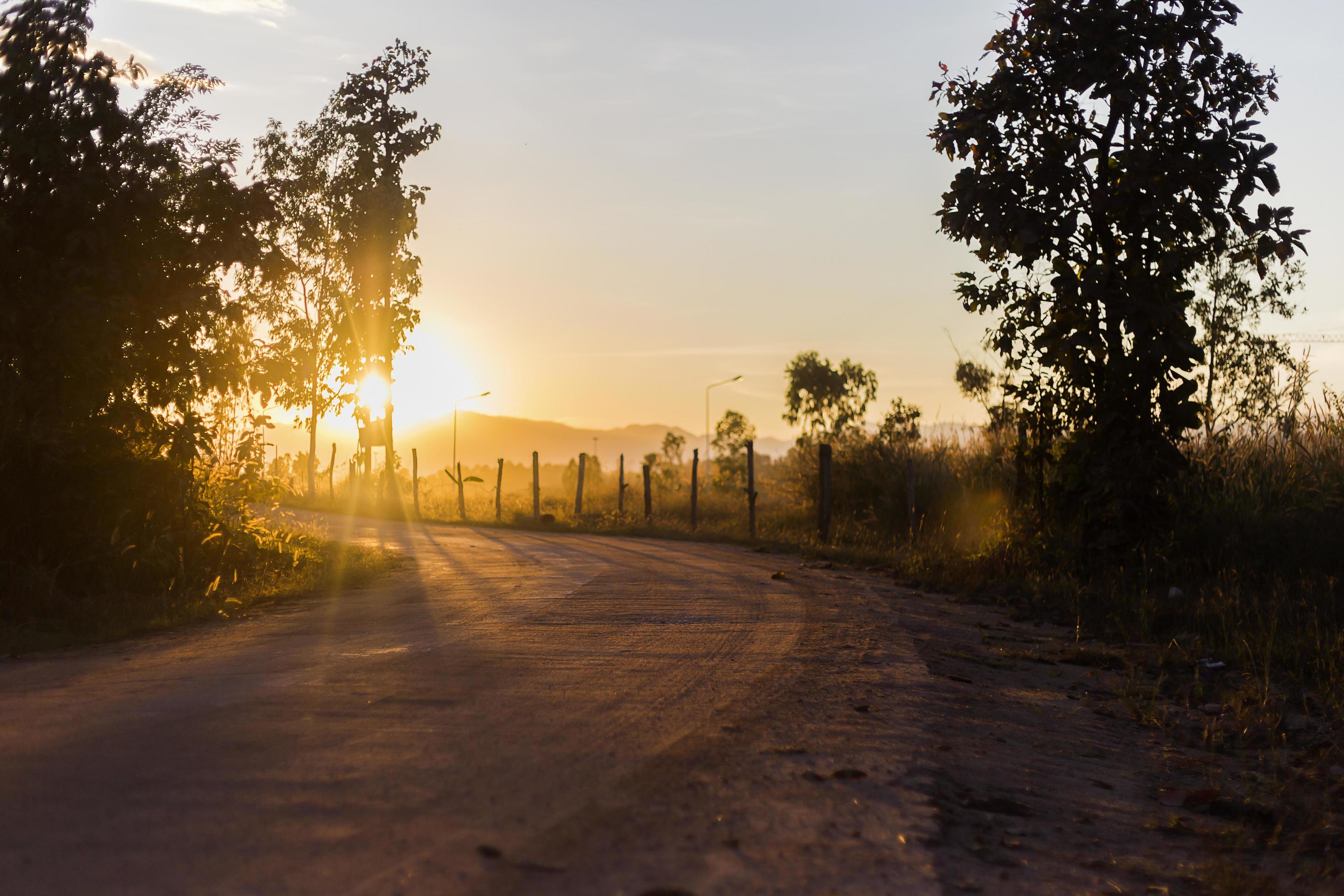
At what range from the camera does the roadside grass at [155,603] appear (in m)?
9.26

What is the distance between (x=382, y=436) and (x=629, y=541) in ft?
65.5

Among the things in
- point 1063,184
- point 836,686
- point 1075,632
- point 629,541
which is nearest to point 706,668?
point 836,686

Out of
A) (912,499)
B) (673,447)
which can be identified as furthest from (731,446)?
(912,499)

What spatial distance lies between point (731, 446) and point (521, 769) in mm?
59306

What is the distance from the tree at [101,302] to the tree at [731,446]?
44.0m

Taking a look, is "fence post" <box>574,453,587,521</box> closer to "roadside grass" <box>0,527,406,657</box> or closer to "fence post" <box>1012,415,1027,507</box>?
"roadside grass" <box>0,527,406,657</box>

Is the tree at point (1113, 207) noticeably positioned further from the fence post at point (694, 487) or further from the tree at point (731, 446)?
the tree at point (731, 446)

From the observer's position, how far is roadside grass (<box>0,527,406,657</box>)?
30.4 ft

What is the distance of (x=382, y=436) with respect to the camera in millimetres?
39750

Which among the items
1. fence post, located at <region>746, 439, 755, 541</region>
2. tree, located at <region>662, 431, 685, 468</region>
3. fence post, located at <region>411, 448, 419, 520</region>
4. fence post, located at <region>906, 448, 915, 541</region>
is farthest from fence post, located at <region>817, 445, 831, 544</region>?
tree, located at <region>662, 431, 685, 468</region>

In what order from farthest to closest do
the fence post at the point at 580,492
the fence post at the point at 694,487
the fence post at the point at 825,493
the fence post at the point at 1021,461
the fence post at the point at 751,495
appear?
the fence post at the point at 580,492 < the fence post at the point at 694,487 < the fence post at the point at 751,495 < the fence post at the point at 825,493 < the fence post at the point at 1021,461

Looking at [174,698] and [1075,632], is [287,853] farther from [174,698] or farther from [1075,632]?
[1075,632]

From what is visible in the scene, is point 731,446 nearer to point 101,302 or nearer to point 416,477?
point 416,477

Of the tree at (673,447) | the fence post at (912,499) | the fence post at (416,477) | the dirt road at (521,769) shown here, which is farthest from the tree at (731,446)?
the dirt road at (521,769)
